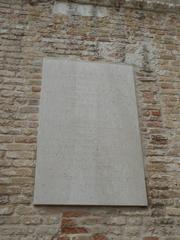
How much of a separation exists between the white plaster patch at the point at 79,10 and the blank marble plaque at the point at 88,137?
857mm

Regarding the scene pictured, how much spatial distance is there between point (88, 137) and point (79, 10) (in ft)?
6.36

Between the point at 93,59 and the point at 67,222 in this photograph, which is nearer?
the point at 67,222

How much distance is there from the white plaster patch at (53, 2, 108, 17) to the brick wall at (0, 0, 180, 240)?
6 centimetres

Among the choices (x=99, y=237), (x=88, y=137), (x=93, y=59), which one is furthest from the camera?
(x=93, y=59)

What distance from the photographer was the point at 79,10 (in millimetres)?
4168

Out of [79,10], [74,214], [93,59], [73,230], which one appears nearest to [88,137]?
[74,214]

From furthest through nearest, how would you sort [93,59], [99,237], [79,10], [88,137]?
[79,10] < [93,59] < [88,137] < [99,237]

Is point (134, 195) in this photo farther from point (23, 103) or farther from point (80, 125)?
point (23, 103)

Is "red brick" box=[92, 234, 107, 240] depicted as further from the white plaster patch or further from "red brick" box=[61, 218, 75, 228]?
the white plaster patch

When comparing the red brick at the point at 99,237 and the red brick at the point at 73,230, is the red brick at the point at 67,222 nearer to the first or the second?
the red brick at the point at 73,230

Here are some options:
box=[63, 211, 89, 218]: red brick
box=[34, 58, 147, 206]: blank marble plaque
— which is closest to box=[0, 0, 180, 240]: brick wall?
box=[63, 211, 89, 218]: red brick

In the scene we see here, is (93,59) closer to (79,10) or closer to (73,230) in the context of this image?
(79,10)

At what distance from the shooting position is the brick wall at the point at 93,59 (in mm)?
2811

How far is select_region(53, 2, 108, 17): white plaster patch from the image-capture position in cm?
412
